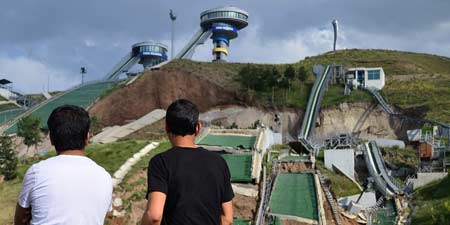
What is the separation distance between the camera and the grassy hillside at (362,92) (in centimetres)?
5109

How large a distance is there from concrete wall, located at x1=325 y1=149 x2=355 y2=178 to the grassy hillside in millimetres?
→ 14902

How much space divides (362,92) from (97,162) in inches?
1351

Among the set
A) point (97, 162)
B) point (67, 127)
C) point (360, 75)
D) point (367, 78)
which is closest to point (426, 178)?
point (97, 162)

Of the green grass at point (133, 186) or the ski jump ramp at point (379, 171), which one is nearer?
the green grass at point (133, 186)

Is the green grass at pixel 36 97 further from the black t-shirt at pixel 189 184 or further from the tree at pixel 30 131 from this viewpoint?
the black t-shirt at pixel 189 184

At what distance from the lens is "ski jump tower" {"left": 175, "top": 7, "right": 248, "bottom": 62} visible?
78750 millimetres

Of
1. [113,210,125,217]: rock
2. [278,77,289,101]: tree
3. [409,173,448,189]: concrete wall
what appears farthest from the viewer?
[278,77,289,101]: tree

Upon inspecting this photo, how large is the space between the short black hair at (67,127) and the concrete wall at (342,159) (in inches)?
1175

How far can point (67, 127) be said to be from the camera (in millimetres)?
4227

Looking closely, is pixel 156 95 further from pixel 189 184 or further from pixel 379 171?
pixel 189 184

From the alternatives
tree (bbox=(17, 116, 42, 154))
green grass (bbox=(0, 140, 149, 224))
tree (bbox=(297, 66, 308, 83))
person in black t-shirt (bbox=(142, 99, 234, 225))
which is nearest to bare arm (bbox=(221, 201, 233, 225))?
person in black t-shirt (bbox=(142, 99, 234, 225))

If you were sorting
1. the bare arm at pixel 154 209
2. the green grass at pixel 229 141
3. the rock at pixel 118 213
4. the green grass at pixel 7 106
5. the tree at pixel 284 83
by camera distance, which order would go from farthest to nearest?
the green grass at pixel 7 106 → the tree at pixel 284 83 → the green grass at pixel 229 141 → the rock at pixel 118 213 → the bare arm at pixel 154 209

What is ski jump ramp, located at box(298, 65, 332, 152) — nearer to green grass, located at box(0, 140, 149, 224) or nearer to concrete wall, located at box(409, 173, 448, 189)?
concrete wall, located at box(409, 173, 448, 189)

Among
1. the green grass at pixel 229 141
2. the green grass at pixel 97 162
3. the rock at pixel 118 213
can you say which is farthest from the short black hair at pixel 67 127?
the green grass at pixel 229 141
